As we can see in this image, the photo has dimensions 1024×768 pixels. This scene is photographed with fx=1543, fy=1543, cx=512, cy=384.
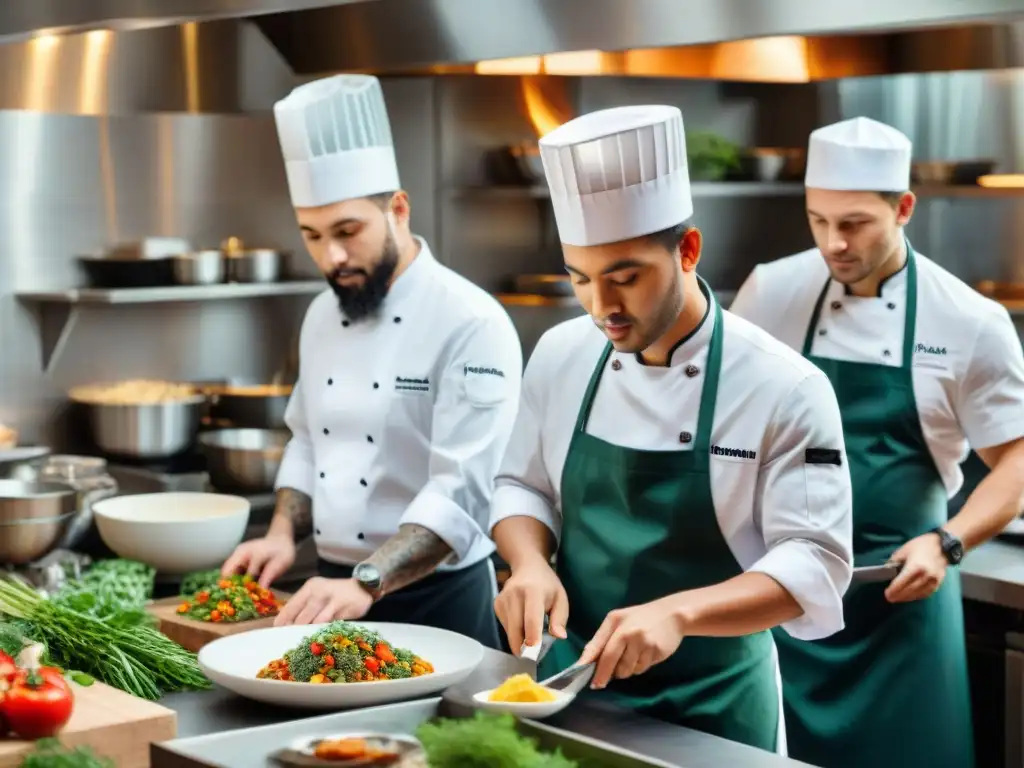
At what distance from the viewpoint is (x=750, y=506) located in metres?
2.39

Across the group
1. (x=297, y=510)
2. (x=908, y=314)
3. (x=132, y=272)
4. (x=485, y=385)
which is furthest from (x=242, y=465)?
(x=908, y=314)

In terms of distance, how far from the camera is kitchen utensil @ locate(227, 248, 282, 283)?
457 centimetres

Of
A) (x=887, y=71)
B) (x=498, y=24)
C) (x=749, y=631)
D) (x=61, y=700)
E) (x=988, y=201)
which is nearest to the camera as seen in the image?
(x=61, y=700)

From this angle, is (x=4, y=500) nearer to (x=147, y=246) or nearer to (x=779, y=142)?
(x=147, y=246)

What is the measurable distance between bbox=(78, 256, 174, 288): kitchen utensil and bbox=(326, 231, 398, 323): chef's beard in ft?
4.27

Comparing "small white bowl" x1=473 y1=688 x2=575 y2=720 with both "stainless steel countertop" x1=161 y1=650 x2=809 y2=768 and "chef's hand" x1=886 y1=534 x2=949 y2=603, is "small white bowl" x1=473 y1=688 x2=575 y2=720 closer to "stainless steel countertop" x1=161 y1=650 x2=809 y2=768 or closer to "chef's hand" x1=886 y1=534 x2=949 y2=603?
"stainless steel countertop" x1=161 y1=650 x2=809 y2=768

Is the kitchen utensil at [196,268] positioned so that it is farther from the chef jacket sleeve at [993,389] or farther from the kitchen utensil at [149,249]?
the chef jacket sleeve at [993,389]

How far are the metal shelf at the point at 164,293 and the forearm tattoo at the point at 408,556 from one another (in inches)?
63.8

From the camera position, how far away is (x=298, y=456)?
11.0 feet

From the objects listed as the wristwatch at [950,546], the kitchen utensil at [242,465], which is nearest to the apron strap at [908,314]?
the wristwatch at [950,546]

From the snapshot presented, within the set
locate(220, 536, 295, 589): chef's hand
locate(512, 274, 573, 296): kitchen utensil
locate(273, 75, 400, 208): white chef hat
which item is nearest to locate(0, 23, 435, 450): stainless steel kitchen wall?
locate(512, 274, 573, 296): kitchen utensil

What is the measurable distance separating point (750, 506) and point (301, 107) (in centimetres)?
144

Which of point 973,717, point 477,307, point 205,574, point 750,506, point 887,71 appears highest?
point 887,71

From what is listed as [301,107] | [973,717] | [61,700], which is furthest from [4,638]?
[973,717]
